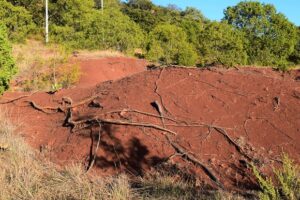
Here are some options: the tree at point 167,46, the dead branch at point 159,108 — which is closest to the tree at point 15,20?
the tree at point 167,46

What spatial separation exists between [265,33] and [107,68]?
5.71 m

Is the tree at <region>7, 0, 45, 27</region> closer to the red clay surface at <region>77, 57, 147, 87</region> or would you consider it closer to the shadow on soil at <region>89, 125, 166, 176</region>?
the red clay surface at <region>77, 57, 147, 87</region>

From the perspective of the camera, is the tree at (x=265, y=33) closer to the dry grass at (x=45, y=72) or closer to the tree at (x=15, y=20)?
the dry grass at (x=45, y=72)

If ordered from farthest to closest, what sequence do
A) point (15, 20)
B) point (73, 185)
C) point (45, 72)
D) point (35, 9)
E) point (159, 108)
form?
point (35, 9) < point (15, 20) < point (45, 72) < point (159, 108) < point (73, 185)

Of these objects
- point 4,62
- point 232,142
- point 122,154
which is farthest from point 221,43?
point 122,154

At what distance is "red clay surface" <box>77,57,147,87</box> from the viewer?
51.7 feet

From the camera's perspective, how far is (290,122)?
6324 mm

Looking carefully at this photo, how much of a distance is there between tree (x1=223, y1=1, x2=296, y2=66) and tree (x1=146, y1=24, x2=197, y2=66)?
2180mm

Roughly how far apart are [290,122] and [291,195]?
263cm

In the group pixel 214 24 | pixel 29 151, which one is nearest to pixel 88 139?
pixel 29 151

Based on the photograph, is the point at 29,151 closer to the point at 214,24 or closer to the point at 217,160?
the point at 217,160

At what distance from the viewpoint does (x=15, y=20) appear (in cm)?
2688

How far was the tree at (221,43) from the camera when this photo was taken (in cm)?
1573

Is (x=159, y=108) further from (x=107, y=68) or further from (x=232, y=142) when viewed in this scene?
(x=107, y=68)
